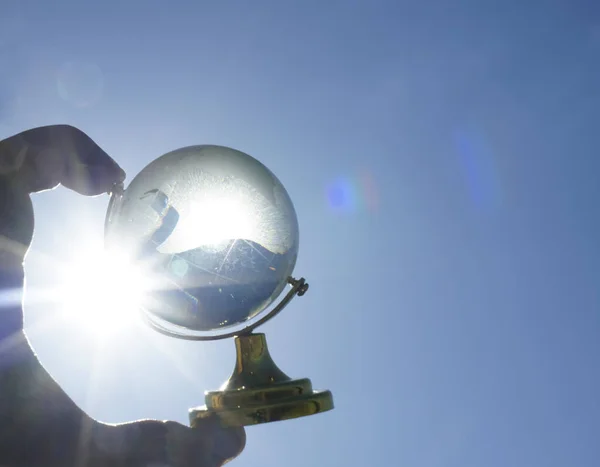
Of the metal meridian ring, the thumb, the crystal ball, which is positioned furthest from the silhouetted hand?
the metal meridian ring

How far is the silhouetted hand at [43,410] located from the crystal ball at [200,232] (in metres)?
0.27

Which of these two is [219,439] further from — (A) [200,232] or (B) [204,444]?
(A) [200,232]

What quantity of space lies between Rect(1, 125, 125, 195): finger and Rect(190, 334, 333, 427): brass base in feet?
2.33

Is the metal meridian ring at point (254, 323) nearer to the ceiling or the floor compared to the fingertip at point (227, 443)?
nearer to the ceiling

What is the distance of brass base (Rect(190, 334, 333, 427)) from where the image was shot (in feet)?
5.39

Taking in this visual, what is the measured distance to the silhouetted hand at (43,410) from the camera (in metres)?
1.40

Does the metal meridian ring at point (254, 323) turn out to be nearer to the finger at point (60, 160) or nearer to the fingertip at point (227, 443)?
the fingertip at point (227, 443)

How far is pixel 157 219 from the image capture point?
1713 millimetres

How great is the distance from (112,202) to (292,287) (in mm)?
663

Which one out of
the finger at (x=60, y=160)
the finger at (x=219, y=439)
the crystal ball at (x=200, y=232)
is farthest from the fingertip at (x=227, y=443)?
the finger at (x=60, y=160)

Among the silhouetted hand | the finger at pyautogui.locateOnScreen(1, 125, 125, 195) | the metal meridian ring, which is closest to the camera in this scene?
the silhouetted hand

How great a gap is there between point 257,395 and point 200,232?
1.72 feet

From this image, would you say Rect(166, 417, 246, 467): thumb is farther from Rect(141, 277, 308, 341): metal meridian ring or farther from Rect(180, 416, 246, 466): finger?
Rect(141, 277, 308, 341): metal meridian ring

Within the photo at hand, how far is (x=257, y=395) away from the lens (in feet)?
5.62
